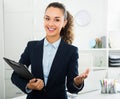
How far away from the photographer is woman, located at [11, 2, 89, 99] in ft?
4.57

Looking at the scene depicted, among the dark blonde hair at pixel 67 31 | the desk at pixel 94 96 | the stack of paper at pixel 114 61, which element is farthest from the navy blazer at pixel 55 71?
the stack of paper at pixel 114 61

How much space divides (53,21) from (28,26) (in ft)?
7.45

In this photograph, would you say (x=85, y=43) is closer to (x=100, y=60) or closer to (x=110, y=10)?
(x=100, y=60)

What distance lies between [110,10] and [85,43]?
665mm

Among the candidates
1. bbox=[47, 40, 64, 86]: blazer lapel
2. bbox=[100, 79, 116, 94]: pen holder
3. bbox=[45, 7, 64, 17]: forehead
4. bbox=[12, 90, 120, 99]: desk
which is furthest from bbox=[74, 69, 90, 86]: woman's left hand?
bbox=[100, 79, 116, 94]: pen holder

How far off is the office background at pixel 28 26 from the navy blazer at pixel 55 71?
2179mm

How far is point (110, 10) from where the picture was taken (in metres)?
3.95

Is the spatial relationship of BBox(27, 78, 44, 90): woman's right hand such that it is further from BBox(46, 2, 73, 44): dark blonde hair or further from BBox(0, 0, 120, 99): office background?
BBox(0, 0, 120, 99): office background

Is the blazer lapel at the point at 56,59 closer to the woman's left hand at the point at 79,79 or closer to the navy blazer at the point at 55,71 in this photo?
the navy blazer at the point at 55,71

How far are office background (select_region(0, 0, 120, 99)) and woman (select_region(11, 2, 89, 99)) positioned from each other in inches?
85.4

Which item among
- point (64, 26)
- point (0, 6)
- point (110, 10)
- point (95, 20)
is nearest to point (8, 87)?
point (0, 6)

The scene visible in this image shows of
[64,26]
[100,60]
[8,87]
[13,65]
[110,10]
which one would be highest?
[110,10]

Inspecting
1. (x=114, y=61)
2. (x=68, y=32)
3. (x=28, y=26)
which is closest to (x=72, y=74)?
(x=68, y=32)

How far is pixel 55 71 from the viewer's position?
1396mm
